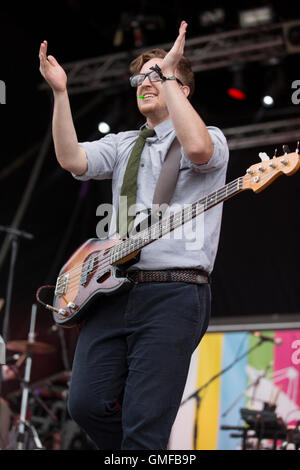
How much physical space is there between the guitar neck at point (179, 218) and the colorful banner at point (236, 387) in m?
4.31

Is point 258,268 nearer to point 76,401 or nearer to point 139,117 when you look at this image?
point 139,117

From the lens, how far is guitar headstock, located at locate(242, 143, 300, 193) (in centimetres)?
222

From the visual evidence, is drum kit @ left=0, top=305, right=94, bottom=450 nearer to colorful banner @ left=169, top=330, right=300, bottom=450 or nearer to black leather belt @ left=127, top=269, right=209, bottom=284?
colorful banner @ left=169, top=330, right=300, bottom=450

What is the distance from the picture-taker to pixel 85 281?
2520 mm

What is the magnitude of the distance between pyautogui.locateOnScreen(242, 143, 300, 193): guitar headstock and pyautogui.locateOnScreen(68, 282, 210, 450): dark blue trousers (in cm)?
40

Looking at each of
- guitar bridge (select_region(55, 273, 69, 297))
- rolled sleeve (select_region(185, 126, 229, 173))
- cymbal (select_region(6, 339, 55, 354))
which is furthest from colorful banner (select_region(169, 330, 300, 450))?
rolled sleeve (select_region(185, 126, 229, 173))

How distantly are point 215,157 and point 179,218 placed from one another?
0.25m

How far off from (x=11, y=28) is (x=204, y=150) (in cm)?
597

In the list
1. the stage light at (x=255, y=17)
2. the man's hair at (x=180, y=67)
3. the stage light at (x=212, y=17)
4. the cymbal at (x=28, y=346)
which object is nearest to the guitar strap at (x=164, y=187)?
the man's hair at (x=180, y=67)

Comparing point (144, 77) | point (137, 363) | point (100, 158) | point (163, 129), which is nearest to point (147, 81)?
point (144, 77)

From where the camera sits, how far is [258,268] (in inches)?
309

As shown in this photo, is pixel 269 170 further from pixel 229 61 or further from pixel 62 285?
pixel 229 61

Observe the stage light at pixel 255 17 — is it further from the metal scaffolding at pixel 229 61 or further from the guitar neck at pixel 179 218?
the guitar neck at pixel 179 218

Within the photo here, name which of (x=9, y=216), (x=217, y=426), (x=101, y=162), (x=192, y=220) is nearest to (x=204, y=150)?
(x=192, y=220)
